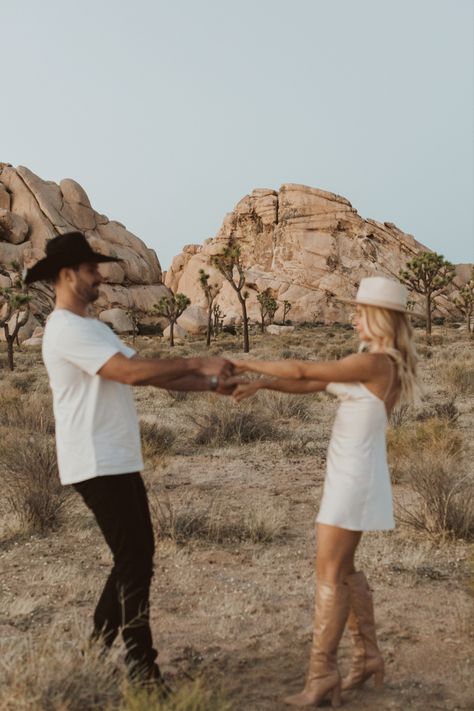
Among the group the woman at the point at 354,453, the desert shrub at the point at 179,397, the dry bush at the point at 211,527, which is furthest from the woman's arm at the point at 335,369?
the desert shrub at the point at 179,397

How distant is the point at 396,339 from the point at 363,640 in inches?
60.5

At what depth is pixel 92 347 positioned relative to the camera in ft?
9.63

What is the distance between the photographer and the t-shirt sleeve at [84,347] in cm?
293

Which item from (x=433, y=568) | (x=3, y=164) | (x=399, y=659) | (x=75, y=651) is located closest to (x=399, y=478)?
(x=433, y=568)

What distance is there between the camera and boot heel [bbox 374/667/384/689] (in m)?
3.51

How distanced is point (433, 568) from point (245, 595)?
1603 mm

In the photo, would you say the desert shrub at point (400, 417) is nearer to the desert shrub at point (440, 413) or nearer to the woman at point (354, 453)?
the desert shrub at point (440, 413)

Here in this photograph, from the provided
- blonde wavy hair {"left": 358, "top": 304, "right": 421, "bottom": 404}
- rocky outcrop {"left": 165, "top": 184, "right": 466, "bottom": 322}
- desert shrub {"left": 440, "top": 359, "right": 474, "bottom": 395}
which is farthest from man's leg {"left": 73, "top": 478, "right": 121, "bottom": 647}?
rocky outcrop {"left": 165, "top": 184, "right": 466, "bottom": 322}

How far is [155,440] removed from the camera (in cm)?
984

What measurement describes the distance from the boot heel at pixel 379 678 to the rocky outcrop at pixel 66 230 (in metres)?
59.9

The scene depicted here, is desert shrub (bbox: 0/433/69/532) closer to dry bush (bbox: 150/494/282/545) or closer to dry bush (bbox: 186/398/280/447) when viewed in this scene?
dry bush (bbox: 150/494/282/545)

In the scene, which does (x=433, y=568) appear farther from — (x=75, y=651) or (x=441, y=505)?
(x=75, y=651)

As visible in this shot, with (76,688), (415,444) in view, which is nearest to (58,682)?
(76,688)

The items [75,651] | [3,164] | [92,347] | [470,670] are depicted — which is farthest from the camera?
[3,164]
